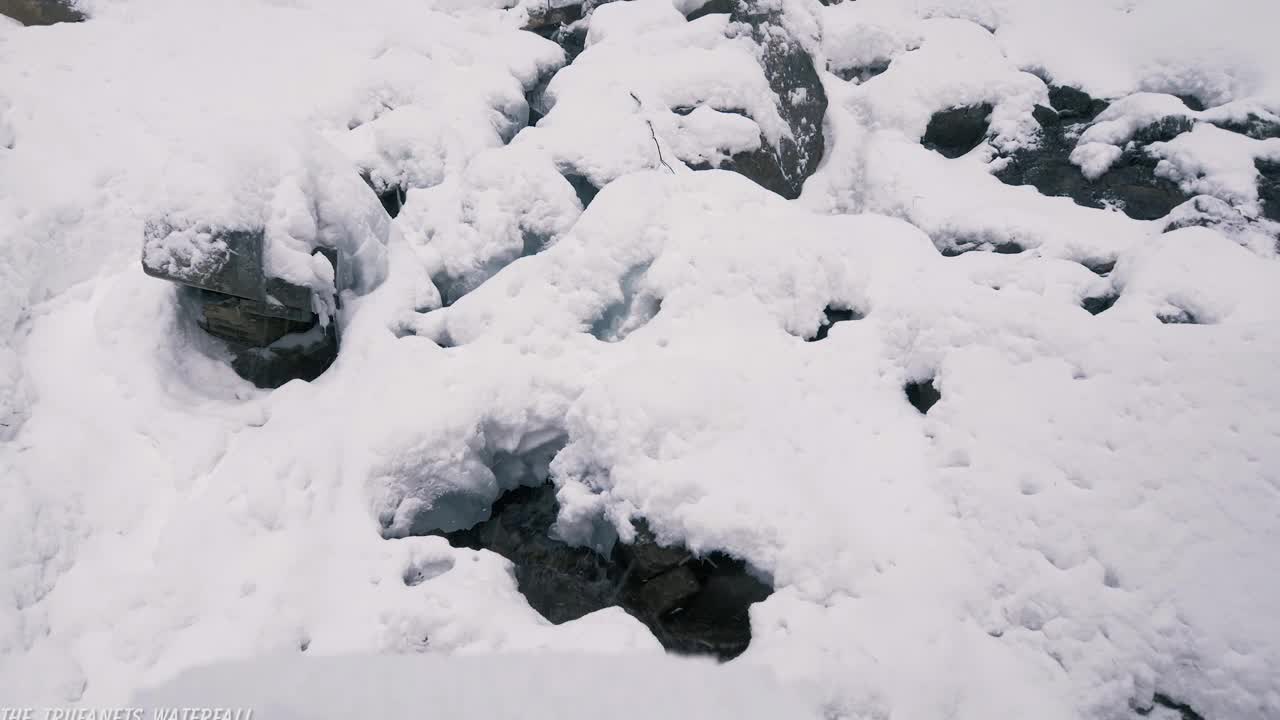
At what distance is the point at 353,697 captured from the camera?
3.68 m

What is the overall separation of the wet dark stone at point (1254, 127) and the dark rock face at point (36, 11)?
1429 cm

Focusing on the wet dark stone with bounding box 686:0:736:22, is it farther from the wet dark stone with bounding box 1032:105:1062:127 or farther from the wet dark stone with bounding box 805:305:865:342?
the wet dark stone with bounding box 805:305:865:342

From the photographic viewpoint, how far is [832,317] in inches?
237

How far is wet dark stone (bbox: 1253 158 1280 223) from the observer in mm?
6105

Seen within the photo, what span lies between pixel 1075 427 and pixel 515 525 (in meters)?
4.21

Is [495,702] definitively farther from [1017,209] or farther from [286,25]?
[286,25]

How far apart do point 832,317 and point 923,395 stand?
1.17 metres

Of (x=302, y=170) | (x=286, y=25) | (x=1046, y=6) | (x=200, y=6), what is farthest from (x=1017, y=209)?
(x=200, y=6)

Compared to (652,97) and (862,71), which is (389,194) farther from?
(862,71)

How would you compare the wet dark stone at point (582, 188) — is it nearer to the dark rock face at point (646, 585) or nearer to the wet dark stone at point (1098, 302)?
the dark rock face at point (646, 585)

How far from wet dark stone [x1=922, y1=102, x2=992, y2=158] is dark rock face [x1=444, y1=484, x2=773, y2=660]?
257 inches

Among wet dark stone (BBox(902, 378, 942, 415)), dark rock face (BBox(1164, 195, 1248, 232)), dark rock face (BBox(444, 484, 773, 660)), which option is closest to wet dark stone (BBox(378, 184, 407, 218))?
dark rock face (BBox(444, 484, 773, 660))

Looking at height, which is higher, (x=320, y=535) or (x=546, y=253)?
(x=546, y=253)

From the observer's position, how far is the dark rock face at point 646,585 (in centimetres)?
429
